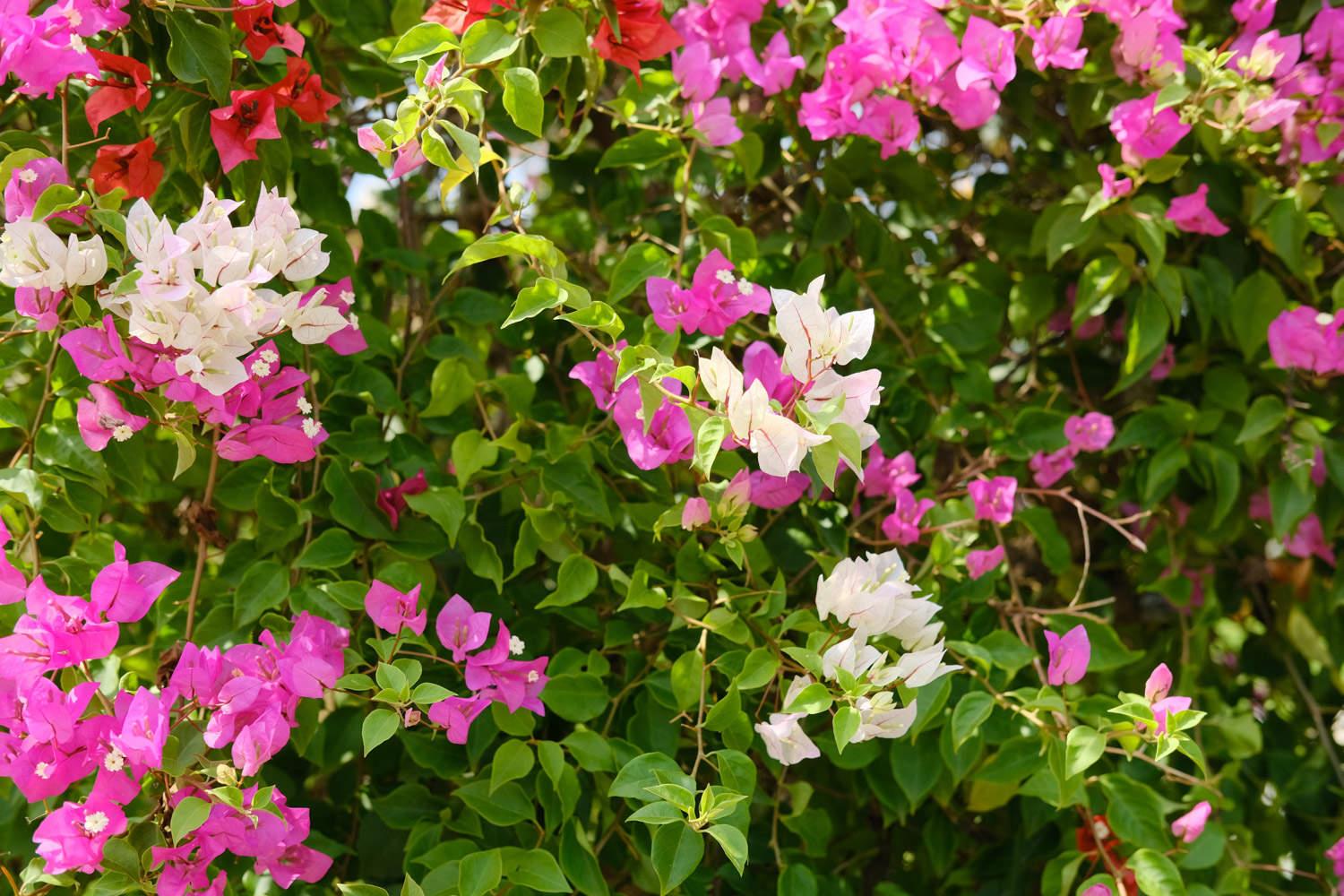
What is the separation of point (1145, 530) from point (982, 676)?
0.42 m

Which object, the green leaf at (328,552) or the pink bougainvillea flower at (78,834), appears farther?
the green leaf at (328,552)

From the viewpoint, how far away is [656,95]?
113cm

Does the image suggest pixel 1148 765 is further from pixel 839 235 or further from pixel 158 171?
pixel 158 171

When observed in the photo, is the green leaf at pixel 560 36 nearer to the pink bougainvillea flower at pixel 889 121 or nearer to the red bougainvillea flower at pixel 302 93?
the red bougainvillea flower at pixel 302 93

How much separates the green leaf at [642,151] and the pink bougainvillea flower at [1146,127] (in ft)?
1.28

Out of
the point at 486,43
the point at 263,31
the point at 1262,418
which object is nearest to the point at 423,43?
the point at 486,43

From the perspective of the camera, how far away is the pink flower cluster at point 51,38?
86 centimetres

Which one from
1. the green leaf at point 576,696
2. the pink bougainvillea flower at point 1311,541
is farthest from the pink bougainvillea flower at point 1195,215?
the green leaf at point 576,696

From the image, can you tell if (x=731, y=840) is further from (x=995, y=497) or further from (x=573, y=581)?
(x=995, y=497)

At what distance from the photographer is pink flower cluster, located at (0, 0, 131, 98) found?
33.9 inches

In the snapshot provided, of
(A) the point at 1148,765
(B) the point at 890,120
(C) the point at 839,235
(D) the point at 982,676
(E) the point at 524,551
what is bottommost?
(A) the point at 1148,765

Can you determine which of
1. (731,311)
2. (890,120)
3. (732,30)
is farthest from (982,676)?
(732,30)

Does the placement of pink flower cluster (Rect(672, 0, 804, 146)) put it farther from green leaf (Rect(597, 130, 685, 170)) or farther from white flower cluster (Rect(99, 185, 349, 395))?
white flower cluster (Rect(99, 185, 349, 395))

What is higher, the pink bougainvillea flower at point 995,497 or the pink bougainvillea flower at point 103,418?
the pink bougainvillea flower at point 103,418
